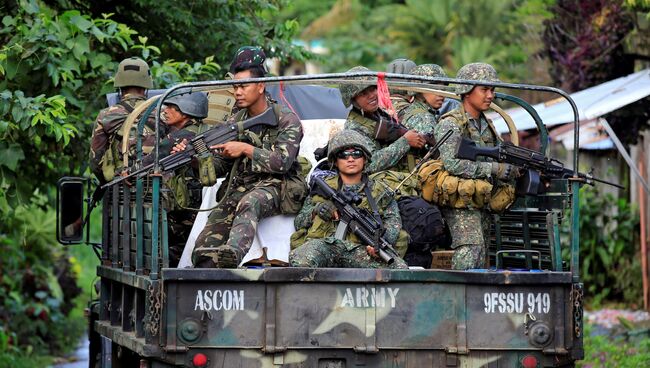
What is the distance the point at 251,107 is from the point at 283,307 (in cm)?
175

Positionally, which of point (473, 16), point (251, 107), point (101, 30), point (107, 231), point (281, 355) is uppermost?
point (473, 16)

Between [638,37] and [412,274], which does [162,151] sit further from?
[638,37]

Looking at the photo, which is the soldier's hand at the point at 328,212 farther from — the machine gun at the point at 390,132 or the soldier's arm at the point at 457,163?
the machine gun at the point at 390,132

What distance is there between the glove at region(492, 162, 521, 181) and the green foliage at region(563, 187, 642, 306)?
8.39 meters

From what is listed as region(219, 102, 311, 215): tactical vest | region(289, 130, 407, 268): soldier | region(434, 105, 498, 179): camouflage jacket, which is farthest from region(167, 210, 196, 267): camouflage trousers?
region(434, 105, 498, 179): camouflage jacket

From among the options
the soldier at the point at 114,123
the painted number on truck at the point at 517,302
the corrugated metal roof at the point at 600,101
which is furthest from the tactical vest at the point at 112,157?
the corrugated metal roof at the point at 600,101

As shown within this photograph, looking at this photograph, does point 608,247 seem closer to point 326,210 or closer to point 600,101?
point 600,101

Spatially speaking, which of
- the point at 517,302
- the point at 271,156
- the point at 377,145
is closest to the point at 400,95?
the point at 377,145

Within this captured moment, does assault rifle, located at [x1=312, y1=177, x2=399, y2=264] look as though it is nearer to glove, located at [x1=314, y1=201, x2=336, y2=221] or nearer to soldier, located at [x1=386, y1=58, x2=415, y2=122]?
glove, located at [x1=314, y1=201, x2=336, y2=221]

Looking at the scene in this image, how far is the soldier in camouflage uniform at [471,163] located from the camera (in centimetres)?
873

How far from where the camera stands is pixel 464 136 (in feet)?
29.2

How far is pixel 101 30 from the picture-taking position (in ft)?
37.8

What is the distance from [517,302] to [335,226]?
126 centimetres

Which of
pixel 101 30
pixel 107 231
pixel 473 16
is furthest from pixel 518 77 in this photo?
pixel 107 231
